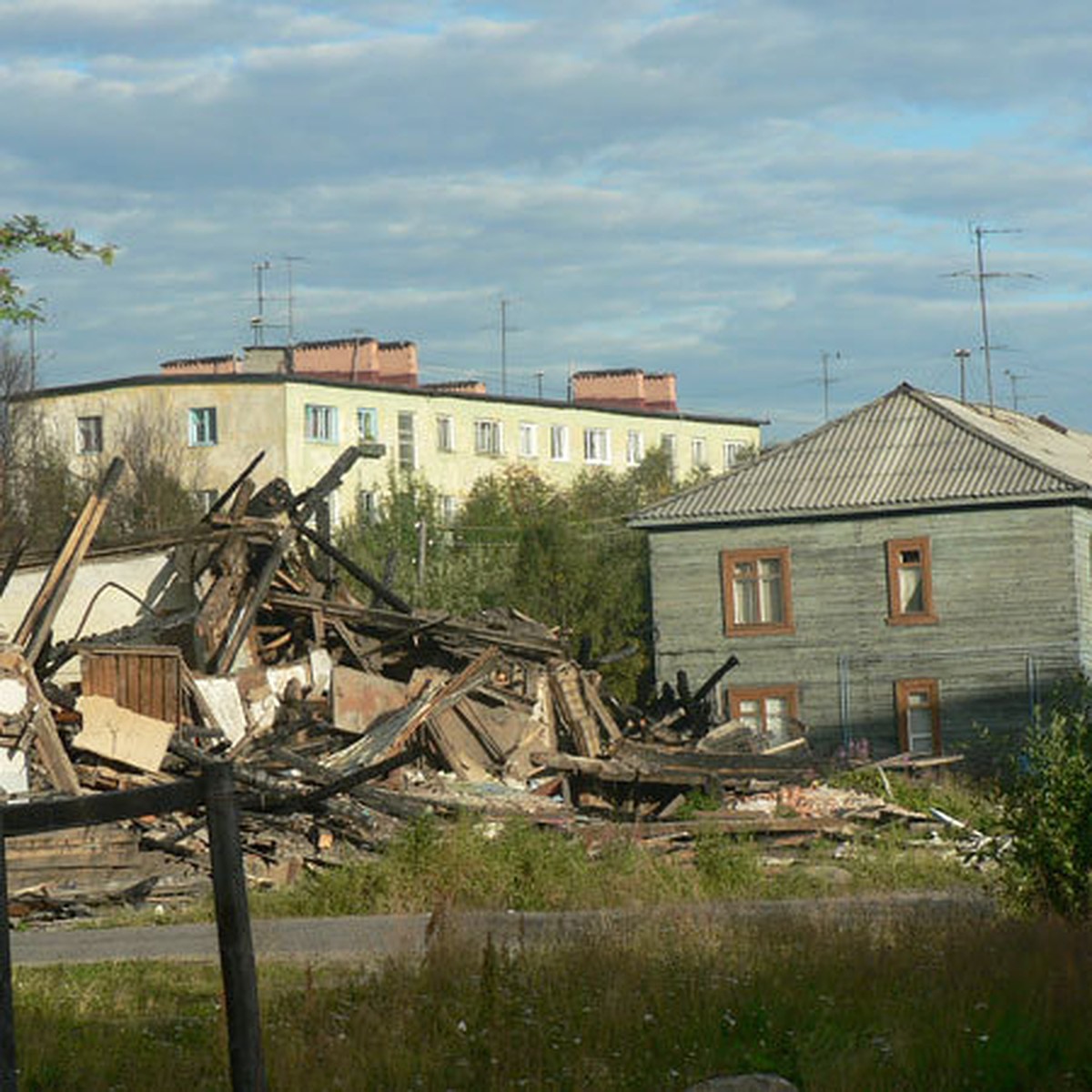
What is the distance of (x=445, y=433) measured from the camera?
80625mm

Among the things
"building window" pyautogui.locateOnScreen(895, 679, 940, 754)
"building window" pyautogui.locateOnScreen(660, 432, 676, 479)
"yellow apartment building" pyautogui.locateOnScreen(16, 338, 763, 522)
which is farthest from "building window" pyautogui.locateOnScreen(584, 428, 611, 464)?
"building window" pyautogui.locateOnScreen(895, 679, 940, 754)

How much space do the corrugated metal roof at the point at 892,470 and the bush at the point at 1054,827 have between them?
32.6 m

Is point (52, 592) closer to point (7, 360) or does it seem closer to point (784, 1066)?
point (784, 1066)

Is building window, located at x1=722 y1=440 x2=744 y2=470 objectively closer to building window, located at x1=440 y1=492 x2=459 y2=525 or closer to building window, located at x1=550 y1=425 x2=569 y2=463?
building window, located at x1=550 y1=425 x2=569 y2=463

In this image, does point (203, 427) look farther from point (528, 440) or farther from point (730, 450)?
point (730, 450)

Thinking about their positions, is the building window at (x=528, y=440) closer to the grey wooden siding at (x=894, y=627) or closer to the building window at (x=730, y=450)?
the building window at (x=730, y=450)

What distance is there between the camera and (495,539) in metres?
72.9

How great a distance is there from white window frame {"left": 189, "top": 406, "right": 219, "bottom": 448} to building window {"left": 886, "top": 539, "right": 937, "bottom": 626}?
33.2 m

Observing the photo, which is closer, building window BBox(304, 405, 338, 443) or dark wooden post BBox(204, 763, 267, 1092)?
dark wooden post BBox(204, 763, 267, 1092)

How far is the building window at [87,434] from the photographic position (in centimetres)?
7662

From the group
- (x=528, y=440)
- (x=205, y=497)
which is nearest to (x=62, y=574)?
(x=205, y=497)

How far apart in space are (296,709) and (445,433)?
50024 mm

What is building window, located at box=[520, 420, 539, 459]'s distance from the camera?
84.4 metres

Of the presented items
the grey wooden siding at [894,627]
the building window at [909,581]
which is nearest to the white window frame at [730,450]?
the grey wooden siding at [894,627]
